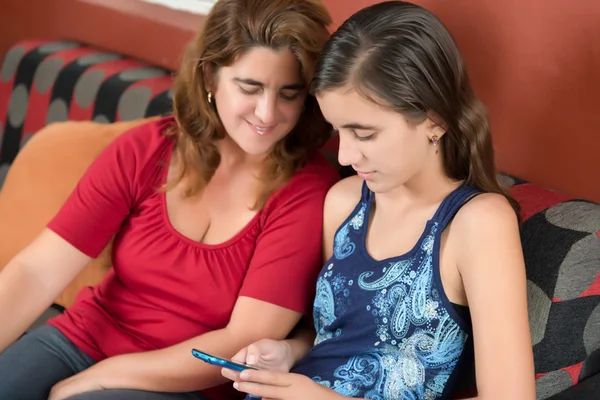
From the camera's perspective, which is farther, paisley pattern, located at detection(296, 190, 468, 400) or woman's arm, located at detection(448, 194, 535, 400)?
paisley pattern, located at detection(296, 190, 468, 400)

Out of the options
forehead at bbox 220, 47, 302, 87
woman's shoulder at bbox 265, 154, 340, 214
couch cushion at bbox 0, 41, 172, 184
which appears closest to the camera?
forehead at bbox 220, 47, 302, 87

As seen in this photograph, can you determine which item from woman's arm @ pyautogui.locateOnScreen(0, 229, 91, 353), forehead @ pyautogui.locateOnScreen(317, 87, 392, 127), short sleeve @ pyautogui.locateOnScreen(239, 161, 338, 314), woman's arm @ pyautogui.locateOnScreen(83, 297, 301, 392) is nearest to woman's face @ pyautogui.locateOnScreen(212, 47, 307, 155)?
short sleeve @ pyautogui.locateOnScreen(239, 161, 338, 314)

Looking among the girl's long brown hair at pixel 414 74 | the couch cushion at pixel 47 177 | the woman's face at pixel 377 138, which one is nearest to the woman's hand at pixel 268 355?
the woman's face at pixel 377 138

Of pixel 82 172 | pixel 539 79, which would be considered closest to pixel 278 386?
pixel 539 79

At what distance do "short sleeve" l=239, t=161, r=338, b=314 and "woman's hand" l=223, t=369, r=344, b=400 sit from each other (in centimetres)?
28

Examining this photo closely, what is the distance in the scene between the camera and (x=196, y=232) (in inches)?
72.1

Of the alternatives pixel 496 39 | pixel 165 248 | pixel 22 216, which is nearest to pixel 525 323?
pixel 496 39

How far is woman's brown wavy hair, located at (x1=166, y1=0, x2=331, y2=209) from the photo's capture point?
1.65 m

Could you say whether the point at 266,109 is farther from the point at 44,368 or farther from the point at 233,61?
the point at 44,368

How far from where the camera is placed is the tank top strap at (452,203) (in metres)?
1.48

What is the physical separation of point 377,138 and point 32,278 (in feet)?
2.84

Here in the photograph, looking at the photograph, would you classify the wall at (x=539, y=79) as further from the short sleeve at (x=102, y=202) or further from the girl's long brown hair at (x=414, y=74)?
the short sleeve at (x=102, y=202)

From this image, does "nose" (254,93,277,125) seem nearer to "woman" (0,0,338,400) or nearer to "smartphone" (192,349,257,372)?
"woman" (0,0,338,400)

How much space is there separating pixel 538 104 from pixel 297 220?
536 mm
